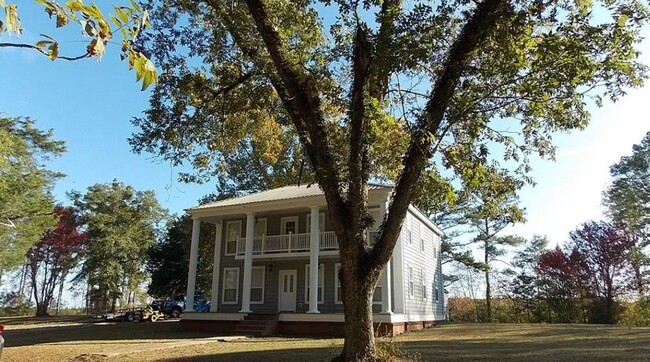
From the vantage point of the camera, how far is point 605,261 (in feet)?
84.8

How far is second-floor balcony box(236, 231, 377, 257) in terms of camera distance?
19.3 metres

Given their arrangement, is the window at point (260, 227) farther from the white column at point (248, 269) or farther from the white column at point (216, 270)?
the white column at point (248, 269)

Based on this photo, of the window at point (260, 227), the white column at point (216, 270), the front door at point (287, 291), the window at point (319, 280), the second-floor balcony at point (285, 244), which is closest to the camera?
the second-floor balcony at point (285, 244)

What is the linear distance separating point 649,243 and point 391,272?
18.8 metres

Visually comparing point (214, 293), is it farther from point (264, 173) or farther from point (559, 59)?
point (559, 59)

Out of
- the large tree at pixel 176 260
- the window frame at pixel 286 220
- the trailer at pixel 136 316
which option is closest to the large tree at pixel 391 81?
the window frame at pixel 286 220

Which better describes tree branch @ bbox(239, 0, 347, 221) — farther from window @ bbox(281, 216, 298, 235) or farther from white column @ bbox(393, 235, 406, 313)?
window @ bbox(281, 216, 298, 235)

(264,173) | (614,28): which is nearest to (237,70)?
(614,28)

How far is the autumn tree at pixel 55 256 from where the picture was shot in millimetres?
42750

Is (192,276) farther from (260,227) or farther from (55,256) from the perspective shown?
(55,256)

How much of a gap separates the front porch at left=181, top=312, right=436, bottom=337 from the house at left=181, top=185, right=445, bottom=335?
0.12ft

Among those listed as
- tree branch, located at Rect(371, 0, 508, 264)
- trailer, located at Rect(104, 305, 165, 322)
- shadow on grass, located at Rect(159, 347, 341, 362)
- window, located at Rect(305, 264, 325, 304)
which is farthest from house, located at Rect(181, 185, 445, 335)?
tree branch, located at Rect(371, 0, 508, 264)

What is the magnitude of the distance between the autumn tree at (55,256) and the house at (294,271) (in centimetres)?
2714

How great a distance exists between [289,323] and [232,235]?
673 centimetres
